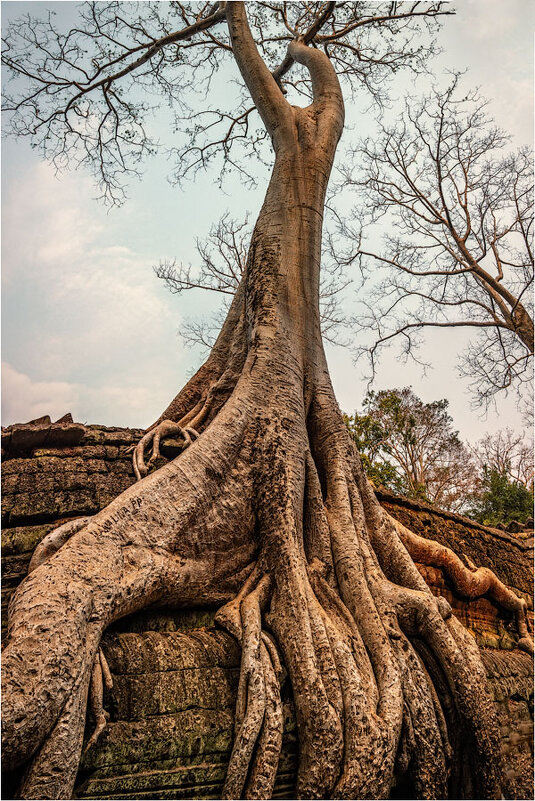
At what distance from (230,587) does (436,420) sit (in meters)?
14.2

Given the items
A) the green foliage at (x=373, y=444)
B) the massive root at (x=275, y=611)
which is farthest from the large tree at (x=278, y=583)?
the green foliage at (x=373, y=444)

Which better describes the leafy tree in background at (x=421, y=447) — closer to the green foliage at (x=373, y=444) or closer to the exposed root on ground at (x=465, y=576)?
the green foliage at (x=373, y=444)

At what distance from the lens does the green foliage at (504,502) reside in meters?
12.4

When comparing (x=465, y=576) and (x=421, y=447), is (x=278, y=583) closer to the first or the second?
(x=465, y=576)

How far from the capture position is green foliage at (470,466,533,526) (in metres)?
12.4

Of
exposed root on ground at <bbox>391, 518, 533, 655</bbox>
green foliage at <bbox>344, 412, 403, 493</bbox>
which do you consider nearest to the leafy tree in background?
green foliage at <bbox>344, 412, 403, 493</bbox>

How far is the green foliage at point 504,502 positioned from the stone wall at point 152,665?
26.4ft

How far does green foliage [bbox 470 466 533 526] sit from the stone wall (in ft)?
26.4

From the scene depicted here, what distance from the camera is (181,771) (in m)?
2.02

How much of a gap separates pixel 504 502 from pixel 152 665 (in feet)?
39.5

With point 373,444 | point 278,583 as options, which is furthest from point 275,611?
point 373,444

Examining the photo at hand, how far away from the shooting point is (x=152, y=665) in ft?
7.28

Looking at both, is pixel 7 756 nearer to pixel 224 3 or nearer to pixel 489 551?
pixel 489 551

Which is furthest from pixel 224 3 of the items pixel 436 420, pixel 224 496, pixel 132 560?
pixel 436 420
